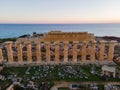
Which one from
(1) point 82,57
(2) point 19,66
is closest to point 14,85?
(2) point 19,66

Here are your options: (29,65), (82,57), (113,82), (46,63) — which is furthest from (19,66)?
(113,82)

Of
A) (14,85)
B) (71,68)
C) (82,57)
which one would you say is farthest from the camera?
(82,57)

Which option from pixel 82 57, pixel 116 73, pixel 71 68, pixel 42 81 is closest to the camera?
pixel 42 81

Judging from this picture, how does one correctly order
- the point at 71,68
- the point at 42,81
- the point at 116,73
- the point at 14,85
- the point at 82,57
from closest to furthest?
the point at 14,85 < the point at 42,81 < the point at 116,73 < the point at 71,68 < the point at 82,57

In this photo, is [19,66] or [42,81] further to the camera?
[19,66]

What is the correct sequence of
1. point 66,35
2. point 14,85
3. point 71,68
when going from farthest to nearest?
point 66,35 < point 71,68 < point 14,85

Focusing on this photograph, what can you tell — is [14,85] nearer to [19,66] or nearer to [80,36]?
[19,66]

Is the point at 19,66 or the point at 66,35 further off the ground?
the point at 66,35

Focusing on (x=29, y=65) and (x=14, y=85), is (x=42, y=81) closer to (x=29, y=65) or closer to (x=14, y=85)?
(x=14, y=85)

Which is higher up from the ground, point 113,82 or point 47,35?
point 47,35
